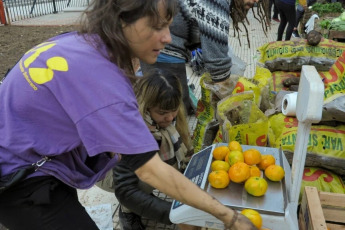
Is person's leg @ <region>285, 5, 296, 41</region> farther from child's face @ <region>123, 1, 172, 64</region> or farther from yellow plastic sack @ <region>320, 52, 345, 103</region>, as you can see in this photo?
child's face @ <region>123, 1, 172, 64</region>

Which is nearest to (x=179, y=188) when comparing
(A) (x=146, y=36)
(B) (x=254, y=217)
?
(B) (x=254, y=217)

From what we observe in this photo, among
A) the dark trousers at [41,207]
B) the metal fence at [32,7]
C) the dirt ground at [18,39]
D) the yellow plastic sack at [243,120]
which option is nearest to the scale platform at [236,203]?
the dark trousers at [41,207]

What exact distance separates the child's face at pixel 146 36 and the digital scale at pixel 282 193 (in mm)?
537

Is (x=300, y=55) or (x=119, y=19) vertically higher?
(x=119, y=19)

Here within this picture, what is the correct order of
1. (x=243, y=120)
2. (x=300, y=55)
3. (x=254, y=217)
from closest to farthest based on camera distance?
(x=254, y=217) < (x=243, y=120) < (x=300, y=55)

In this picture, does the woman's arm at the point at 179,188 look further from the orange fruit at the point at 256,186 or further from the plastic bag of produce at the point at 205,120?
the plastic bag of produce at the point at 205,120

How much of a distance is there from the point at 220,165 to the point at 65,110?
84 centimetres

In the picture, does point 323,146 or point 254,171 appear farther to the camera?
point 323,146

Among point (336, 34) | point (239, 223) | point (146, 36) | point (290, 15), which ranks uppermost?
point (146, 36)

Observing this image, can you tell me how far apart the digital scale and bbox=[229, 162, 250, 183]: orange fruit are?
0.04 metres

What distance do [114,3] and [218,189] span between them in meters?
0.90

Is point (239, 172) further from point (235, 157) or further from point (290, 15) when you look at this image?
point (290, 15)

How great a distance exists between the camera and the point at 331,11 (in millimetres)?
6262

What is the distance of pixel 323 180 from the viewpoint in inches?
87.0
